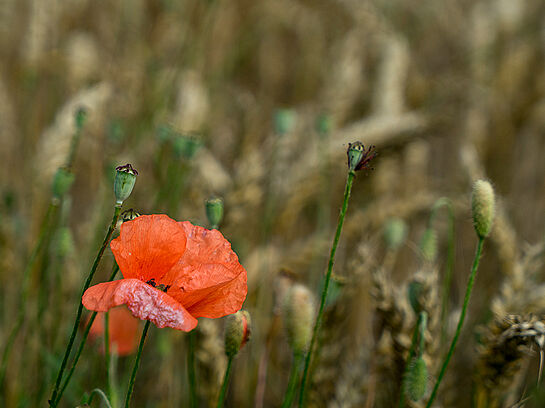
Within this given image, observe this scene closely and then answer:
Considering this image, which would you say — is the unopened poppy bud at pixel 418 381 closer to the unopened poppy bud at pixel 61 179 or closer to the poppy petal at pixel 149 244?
the poppy petal at pixel 149 244

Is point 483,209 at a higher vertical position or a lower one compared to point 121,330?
higher

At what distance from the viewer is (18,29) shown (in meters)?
2.23

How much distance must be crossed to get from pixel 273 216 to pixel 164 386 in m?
0.44

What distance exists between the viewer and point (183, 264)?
0.59 meters

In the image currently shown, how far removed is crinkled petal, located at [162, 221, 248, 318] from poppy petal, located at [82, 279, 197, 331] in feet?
0.20

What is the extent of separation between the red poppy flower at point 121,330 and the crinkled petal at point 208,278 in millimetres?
448

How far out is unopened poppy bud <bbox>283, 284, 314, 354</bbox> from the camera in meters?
0.68

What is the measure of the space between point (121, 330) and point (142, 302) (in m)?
0.61

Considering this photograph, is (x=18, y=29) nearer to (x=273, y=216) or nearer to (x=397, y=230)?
(x=273, y=216)

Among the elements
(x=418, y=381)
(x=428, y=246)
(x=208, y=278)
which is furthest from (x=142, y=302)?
(x=428, y=246)

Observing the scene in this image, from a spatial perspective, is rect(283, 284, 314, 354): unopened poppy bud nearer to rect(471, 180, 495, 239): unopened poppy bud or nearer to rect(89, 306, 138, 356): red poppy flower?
rect(471, 180, 495, 239): unopened poppy bud

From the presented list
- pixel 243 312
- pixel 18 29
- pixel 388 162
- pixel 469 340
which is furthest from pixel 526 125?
pixel 18 29

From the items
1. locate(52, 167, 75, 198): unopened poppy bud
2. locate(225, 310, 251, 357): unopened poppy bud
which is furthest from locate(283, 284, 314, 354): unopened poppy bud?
locate(52, 167, 75, 198): unopened poppy bud

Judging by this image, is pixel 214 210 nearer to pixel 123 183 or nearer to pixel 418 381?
pixel 123 183
